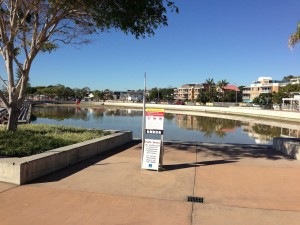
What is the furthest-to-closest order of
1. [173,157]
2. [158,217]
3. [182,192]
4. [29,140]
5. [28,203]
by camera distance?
[173,157]
[29,140]
[182,192]
[28,203]
[158,217]

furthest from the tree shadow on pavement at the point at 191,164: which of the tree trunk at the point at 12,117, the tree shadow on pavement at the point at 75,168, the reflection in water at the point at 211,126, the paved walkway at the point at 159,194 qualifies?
the reflection in water at the point at 211,126

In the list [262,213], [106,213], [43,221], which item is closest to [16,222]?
[43,221]

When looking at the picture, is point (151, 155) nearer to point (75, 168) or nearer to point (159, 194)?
point (75, 168)

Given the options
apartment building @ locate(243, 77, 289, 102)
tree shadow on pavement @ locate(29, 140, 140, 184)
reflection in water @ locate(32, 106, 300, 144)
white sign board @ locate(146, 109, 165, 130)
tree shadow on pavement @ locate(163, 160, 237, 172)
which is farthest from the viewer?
apartment building @ locate(243, 77, 289, 102)

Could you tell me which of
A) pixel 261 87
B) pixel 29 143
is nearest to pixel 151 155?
pixel 29 143

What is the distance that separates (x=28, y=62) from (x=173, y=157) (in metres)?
6.92

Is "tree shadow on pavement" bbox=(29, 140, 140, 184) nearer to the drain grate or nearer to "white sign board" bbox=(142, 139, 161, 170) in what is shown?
"white sign board" bbox=(142, 139, 161, 170)

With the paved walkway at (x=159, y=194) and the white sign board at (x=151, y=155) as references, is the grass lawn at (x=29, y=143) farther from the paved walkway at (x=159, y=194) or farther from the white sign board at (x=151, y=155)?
the white sign board at (x=151, y=155)

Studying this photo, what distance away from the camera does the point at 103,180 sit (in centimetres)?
786

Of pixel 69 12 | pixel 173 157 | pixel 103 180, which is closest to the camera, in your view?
pixel 103 180

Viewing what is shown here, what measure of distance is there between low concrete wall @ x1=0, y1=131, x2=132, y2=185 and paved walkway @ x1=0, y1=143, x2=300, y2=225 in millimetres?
211

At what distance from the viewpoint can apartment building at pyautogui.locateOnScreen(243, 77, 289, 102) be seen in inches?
5064

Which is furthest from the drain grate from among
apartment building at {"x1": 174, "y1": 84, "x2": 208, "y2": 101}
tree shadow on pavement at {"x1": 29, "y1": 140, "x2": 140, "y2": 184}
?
apartment building at {"x1": 174, "y1": 84, "x2": 208, "y2": 101}

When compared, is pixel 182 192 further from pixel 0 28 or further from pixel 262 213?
pixel 0 28
